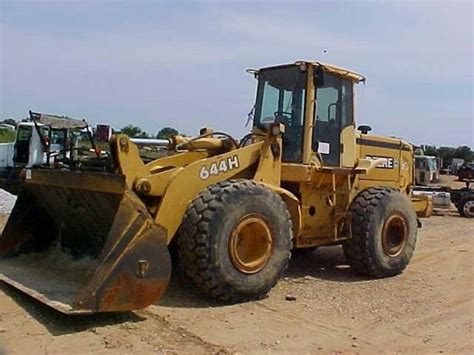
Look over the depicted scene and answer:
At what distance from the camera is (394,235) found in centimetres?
748

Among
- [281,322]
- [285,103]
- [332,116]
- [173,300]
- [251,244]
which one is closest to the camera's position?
[281,322]

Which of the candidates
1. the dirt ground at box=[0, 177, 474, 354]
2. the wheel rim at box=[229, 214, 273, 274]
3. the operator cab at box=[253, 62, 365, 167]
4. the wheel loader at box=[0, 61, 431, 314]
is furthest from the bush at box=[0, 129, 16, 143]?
the wheel rim at box=[229, 214, 273, 274]

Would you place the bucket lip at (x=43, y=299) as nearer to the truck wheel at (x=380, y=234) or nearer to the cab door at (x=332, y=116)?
the cab door at (x=332, y=116)

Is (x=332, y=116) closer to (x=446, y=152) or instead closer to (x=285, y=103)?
(x=285, y=103)

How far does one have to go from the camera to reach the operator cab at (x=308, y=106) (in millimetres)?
6859

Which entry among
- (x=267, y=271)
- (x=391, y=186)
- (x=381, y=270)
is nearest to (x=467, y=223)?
(x=391, y=186)

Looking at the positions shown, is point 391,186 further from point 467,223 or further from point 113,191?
point 467,223

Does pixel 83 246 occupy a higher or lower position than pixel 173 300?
higher

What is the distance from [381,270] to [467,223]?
8.76 metres

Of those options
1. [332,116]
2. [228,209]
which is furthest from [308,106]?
[228,209]

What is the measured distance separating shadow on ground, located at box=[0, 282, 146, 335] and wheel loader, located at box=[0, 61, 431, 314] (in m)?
0.13

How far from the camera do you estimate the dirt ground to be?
444cm

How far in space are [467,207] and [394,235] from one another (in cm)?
1078

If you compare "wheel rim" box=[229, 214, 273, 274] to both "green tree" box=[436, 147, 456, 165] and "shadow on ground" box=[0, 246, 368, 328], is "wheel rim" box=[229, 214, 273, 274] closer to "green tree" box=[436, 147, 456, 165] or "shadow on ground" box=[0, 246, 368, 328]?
"shadow on ground" box=[0, 246, 368, 328]
